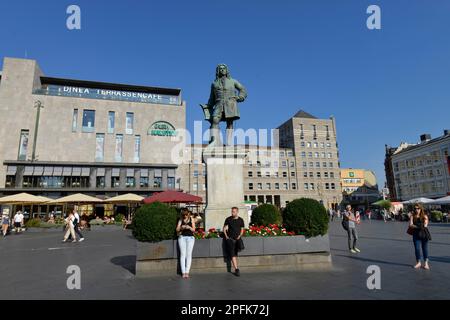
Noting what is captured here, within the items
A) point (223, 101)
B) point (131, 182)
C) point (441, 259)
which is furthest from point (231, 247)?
point (131, 182)

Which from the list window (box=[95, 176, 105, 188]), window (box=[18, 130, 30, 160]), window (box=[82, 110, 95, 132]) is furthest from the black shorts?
window (box=[18, 130, 30, 160])

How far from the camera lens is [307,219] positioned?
7.64 metres

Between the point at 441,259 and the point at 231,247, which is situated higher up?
the point at 231,247

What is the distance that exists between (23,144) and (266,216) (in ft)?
154

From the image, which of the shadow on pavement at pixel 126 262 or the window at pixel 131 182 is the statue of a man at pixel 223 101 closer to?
the shadow on pavement at pixel 126 262

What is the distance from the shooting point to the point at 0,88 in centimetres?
4384

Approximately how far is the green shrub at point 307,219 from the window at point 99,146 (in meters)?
43.3

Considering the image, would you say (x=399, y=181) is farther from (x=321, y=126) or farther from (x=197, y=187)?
(x=197, y=187)

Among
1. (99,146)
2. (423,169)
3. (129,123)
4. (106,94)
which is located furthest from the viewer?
(423,169)

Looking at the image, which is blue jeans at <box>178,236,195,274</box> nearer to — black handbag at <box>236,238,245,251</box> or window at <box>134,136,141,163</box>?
black handbag at <box>236,238,245,251</box>

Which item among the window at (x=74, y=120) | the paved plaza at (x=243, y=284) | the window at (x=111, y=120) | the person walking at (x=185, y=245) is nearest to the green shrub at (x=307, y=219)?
the paved plaza at (x=243, y=284)

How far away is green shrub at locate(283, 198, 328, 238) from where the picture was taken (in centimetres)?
757

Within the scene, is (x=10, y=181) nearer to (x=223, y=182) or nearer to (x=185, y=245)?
(x=223, y=182)

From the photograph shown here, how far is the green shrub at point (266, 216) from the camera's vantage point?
9.53 metres
